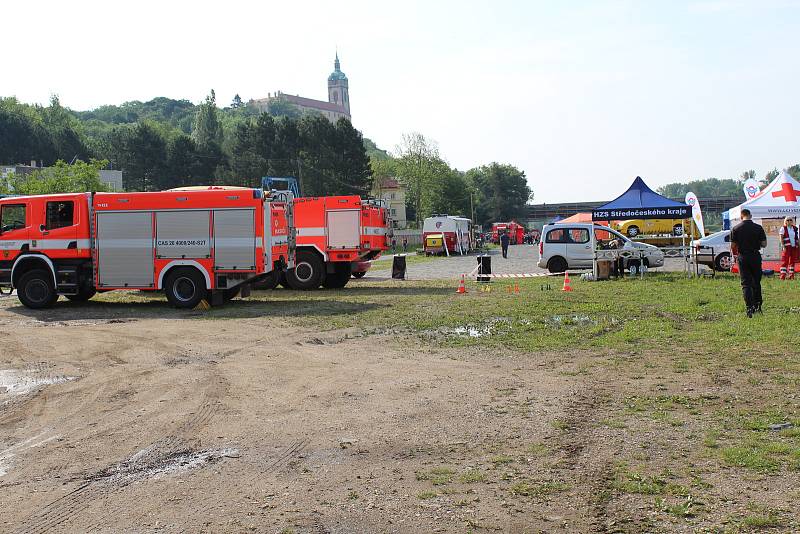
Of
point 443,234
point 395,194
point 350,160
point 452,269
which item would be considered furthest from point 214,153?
point 452,269

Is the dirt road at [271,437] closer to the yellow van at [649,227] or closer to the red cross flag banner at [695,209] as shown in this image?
the red cross flag banner at [695,209]

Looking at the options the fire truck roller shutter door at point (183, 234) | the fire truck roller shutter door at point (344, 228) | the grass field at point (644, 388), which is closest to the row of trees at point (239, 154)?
the fire truck roller shutter door at point (344, 228)

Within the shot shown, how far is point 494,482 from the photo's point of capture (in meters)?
5.81

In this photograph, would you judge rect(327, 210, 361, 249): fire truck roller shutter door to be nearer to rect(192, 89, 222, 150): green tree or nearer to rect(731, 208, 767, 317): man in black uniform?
rect(731, 208, 767, 317): man in black uniform

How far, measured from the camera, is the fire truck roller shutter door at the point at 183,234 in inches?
778

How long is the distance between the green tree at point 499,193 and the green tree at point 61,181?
90265mm

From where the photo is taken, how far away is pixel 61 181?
59750 millimetres

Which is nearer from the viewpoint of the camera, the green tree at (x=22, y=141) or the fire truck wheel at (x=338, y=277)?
the fire truck wheel at (x=338, y=277)

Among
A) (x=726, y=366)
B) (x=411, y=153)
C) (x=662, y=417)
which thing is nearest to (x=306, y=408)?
(x=662, y=417)

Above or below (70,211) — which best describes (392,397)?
below

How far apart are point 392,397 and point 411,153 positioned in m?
124

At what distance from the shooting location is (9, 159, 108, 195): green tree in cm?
5682

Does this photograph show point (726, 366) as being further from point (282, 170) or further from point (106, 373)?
point (282, 170)

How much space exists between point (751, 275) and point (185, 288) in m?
13.0
